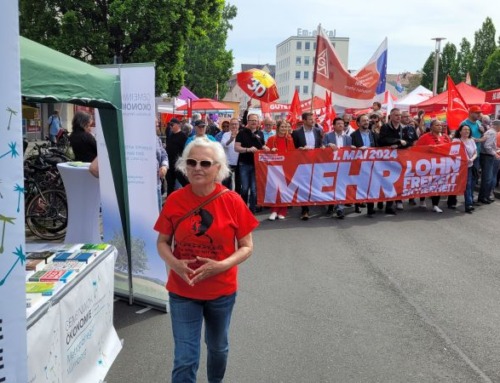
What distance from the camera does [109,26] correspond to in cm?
1798

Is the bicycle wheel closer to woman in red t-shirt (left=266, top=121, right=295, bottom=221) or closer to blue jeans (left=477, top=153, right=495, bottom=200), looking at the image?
woman in red t-shirt (left=266, top=121, right=295, bottom=221)

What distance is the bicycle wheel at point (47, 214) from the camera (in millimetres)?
7707

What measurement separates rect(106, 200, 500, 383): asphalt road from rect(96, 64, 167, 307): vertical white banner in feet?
1.04

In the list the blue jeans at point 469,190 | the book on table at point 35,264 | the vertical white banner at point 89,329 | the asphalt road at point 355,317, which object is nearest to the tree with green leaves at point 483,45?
the blue jeans at point 469,190

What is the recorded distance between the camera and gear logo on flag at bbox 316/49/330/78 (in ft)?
41.2

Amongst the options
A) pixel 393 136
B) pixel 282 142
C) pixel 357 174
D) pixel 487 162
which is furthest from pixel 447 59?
pixel 282 142

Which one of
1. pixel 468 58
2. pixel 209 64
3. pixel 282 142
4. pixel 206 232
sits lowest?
pixel 206 232

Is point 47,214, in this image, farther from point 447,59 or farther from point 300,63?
point 300,63

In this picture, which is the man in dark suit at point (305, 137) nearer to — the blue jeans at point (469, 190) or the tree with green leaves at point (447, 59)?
the blue jeans at point (469, 190)

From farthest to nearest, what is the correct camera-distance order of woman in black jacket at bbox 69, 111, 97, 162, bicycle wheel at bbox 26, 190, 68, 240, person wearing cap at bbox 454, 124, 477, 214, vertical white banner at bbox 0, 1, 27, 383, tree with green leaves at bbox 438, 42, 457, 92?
1. tree with green leaves at bbox 438, 42, 457, 92
2. person wearing cap at bbox 454, 124, 477, 214
3. bicycle wheel at bbox 26, 190, 68, 240
4. woman in black jacket at bbox 69, 111, 97, 162
5. vertical white banner at bbox 0, 1, 27, 383

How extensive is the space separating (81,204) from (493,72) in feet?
209

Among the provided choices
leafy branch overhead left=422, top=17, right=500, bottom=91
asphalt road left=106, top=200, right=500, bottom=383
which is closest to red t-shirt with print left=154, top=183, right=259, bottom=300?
asphalt road left=106, top=200, right=500, bottom=383

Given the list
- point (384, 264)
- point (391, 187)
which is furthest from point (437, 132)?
point (384, 264)

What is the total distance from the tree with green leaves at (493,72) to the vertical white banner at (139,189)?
62894 millimetres
